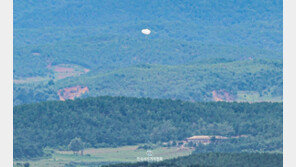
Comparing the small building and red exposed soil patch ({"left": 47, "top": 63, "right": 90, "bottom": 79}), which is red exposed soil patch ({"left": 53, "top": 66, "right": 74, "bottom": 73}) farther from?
the small building

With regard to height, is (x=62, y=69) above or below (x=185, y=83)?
above

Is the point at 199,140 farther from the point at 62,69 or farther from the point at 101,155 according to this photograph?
the point at 62,69

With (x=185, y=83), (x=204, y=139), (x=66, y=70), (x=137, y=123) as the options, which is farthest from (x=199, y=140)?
(x=66, y=70)

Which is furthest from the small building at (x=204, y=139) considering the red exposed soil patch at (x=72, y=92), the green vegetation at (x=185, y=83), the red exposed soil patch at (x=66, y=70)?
the red exposed soil patch at (x=66, y=70)

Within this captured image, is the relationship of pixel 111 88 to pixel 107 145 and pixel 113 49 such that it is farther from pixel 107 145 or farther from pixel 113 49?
pixel 107 145
